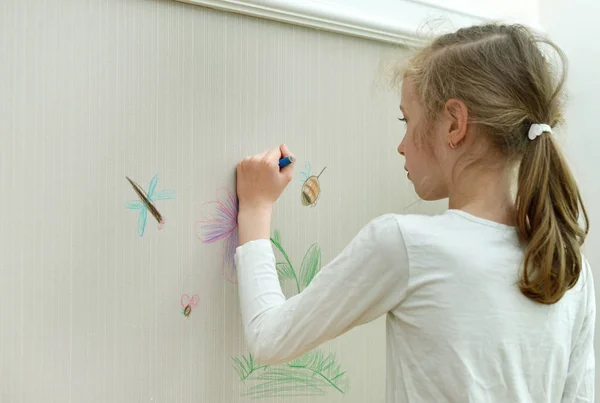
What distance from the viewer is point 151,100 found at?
71 cm

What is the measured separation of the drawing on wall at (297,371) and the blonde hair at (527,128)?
27 centimetres

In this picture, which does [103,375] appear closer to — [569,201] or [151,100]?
[151,100]

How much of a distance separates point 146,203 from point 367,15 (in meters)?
0.40

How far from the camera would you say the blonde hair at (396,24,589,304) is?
2.14 ft

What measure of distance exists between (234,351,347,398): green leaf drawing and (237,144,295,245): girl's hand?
0.15 m

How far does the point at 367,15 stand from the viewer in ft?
2.92

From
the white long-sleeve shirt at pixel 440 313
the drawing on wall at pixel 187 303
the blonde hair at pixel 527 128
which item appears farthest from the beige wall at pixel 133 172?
the blonde hair at pixel 527 128

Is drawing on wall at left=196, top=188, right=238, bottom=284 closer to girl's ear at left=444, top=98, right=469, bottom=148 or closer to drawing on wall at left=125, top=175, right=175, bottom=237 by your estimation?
drawing on wall at left=125, top=175, right=175, bottom=237

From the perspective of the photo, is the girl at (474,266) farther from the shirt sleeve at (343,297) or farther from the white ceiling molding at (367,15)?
the white ceiling molding at (367,15)

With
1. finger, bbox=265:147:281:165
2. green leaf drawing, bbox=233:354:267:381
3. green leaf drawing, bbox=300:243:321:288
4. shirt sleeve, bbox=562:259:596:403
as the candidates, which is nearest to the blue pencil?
finger, bbox=265:147:281:165

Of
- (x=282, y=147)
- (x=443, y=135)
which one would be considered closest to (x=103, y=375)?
(x=282, y=147)

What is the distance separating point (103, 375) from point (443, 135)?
424 millimetres

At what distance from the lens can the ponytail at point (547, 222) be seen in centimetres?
65

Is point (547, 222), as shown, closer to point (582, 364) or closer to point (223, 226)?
point (582, 364)
